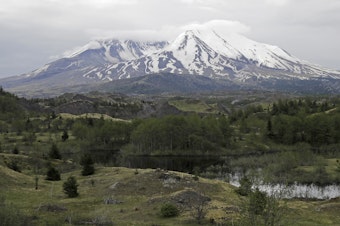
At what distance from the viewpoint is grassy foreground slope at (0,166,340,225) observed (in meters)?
41.1

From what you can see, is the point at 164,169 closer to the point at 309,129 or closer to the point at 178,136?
the point at 178,136

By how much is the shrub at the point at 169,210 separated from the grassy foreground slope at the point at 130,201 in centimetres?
63

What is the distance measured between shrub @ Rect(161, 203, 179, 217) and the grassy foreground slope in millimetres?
630

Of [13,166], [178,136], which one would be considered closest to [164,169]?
[13,166]

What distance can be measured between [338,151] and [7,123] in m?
138

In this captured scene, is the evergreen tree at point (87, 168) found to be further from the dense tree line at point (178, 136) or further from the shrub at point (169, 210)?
the dense tree line at point (178, 136)

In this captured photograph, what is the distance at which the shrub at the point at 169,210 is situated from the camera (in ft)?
142

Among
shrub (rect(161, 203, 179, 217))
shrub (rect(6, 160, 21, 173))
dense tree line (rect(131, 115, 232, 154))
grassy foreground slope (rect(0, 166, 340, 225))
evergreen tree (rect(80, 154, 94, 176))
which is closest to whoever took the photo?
grassy foreground slope (rect(0, 166, 340, 225))

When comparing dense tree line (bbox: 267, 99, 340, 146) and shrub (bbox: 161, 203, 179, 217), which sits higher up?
shrub (bbox: 161, 203, 179, 217)

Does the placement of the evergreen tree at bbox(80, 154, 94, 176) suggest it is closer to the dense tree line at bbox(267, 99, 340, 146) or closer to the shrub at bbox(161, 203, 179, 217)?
the shrub at bbox(161, 203, 179, 217)

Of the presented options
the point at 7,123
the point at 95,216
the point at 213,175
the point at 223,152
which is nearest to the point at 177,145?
the point at 223,152

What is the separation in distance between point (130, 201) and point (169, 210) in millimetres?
8967

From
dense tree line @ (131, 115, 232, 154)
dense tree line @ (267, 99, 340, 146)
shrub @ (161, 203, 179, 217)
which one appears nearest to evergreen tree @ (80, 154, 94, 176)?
shrub @ (161, 203, 179, 217)

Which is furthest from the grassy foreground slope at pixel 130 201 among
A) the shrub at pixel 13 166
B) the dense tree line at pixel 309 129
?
the dense tree line at pixel 309 129
